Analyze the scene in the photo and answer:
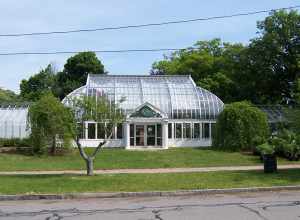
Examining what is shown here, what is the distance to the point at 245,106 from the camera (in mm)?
39781

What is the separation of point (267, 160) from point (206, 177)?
3.32m

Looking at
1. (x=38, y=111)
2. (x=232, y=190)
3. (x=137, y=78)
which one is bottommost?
(x=232, y=190)

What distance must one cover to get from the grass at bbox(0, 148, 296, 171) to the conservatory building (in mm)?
7726

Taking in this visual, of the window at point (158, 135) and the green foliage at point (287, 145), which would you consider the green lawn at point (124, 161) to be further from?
the window at point (158, 135)

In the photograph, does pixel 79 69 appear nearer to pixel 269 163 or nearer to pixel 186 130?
pixel 186 130

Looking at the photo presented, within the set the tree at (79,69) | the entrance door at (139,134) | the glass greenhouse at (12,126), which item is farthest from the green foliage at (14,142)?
the tree at (79,69)

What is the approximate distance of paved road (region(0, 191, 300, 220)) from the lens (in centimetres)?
1188

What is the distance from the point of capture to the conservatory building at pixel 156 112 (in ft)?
145

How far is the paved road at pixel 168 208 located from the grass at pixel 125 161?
11251 mm

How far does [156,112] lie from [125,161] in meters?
14.6

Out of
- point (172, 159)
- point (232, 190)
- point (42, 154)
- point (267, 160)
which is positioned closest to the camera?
point (232, 190)

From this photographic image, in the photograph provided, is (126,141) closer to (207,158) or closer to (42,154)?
(42,154)

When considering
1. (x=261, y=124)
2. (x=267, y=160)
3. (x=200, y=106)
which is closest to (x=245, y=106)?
(x=261, y=124)

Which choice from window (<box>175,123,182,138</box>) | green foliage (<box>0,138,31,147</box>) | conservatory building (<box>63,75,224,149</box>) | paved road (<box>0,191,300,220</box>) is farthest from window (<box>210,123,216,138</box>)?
paved road (<box>0,191,300,220</box>)
